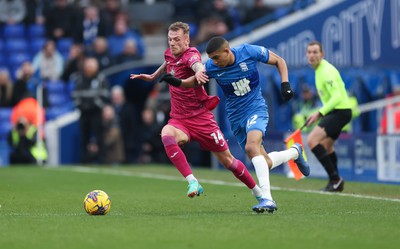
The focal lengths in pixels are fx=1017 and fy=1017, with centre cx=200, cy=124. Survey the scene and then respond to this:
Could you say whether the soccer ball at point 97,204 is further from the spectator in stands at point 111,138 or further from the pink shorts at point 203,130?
the spectator in stands at point 111,138

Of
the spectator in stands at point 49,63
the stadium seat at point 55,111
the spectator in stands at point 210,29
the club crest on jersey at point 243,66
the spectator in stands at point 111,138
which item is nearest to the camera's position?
the club crest on jersey at point 243,66

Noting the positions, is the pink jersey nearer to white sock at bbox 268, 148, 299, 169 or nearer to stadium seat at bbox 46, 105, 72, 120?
white sock at bbox 268, 148, 299, 169

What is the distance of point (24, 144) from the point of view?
24.2 metres

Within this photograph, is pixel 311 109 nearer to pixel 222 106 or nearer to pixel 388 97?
pixel 388 97

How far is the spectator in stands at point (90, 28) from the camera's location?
26.5 m

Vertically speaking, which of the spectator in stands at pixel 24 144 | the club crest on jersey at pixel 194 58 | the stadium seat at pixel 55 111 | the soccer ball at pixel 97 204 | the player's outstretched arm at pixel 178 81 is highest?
the club crest on jersey at pixel 194 58

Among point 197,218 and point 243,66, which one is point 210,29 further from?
point 197,218

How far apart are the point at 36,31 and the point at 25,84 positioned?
3.36 metres

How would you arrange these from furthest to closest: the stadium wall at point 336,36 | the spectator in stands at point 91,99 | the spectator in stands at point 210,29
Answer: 1. the spectator in stands at point 210,29
2. the spectator in stands at point 91,99
3. the stadium wall at point 336,36

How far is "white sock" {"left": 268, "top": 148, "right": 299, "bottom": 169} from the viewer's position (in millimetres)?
11758

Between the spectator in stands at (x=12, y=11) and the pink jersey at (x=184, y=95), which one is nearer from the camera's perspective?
the pink jersey at (x=184, y=95)

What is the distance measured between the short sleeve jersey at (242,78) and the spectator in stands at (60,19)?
15995mm

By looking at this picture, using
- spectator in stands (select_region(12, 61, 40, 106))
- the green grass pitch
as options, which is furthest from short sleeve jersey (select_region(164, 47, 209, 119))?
spectator in stands (select_region(12, 61, 40, 106))

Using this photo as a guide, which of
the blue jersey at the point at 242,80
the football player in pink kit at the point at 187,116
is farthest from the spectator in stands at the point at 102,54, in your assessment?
the blue jersey at the point at 242,80
